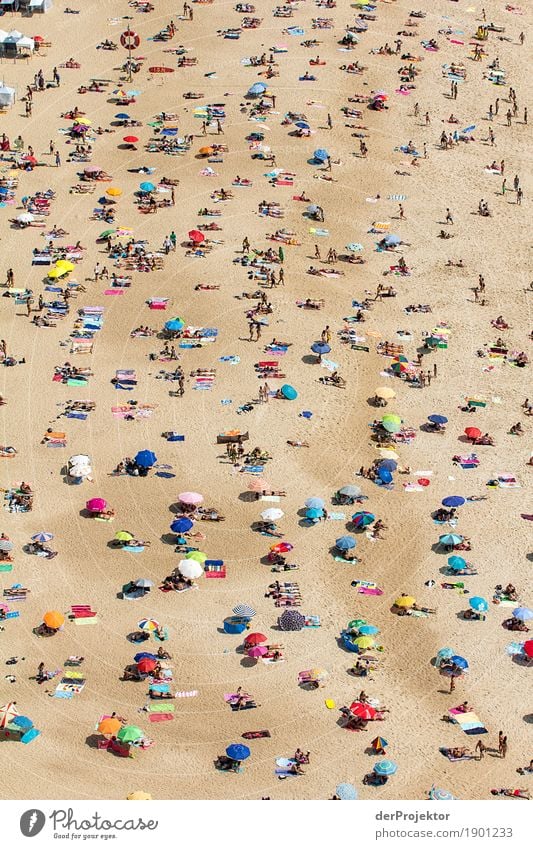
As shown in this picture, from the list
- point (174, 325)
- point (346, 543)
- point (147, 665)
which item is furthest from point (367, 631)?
point (174, 325)

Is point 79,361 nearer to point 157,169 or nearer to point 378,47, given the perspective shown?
point 157,169

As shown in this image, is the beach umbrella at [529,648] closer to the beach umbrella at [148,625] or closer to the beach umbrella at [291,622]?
the beach umbrella at [291,622]

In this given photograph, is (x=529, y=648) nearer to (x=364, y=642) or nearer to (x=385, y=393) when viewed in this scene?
(x=364, y=642)

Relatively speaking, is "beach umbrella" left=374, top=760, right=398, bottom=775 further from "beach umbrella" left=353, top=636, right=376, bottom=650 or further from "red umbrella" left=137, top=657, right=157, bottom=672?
"red umbrella" left=137, top=657, right=157, bottom=672

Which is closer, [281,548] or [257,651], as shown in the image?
[257,651]

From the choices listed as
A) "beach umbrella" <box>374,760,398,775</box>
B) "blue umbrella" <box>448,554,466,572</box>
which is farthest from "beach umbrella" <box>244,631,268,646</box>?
"blue umbrella" <box>448,554,466,572</box>

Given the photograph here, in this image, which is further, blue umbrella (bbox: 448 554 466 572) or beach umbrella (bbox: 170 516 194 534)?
beach umbrella (bbox: 170 516 194 534)

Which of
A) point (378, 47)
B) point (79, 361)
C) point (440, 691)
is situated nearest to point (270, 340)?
point (79, 361)

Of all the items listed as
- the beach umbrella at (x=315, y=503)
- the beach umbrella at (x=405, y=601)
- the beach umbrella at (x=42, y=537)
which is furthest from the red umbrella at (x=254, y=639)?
the beach umbrella at (x=42, y=537)
